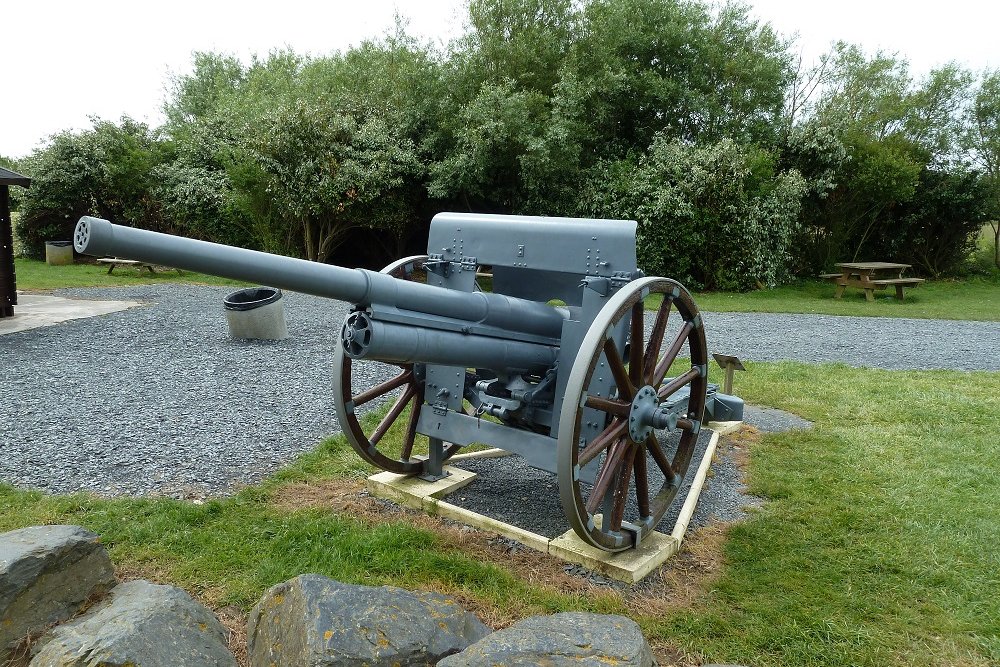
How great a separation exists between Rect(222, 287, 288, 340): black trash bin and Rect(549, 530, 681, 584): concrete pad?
624cm

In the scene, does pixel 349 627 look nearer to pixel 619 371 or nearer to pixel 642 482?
pixel 619 371

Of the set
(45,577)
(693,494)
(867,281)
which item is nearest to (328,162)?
(867,281)

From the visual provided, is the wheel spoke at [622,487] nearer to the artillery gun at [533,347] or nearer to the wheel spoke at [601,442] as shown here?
the artillery gun at [533,347]

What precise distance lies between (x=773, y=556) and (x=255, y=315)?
6973mm

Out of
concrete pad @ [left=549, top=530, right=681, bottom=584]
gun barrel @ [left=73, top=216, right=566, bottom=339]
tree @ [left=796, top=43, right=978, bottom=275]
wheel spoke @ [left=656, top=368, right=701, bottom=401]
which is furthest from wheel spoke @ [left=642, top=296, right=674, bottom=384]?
tree @ [left=796, top=43, right=978, bottom=275]

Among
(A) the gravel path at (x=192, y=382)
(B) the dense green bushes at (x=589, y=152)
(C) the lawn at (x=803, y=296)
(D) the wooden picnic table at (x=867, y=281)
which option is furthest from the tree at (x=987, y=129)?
(A) the gravel path at (x=192, y=382)

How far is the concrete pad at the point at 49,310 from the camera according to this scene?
9.98 meters

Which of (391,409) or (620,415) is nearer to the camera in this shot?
(620,415)

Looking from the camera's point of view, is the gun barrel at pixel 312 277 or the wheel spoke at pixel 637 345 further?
the wheel spoke at pixel 637 345

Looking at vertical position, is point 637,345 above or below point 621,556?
above

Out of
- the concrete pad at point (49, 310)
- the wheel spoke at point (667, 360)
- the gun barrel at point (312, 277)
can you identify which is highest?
the gun barrel at point (312, 277)

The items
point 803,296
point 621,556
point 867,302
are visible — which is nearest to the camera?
point 621,556

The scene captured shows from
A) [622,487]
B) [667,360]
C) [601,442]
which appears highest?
[667,360]

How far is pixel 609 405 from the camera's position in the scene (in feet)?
11.6
